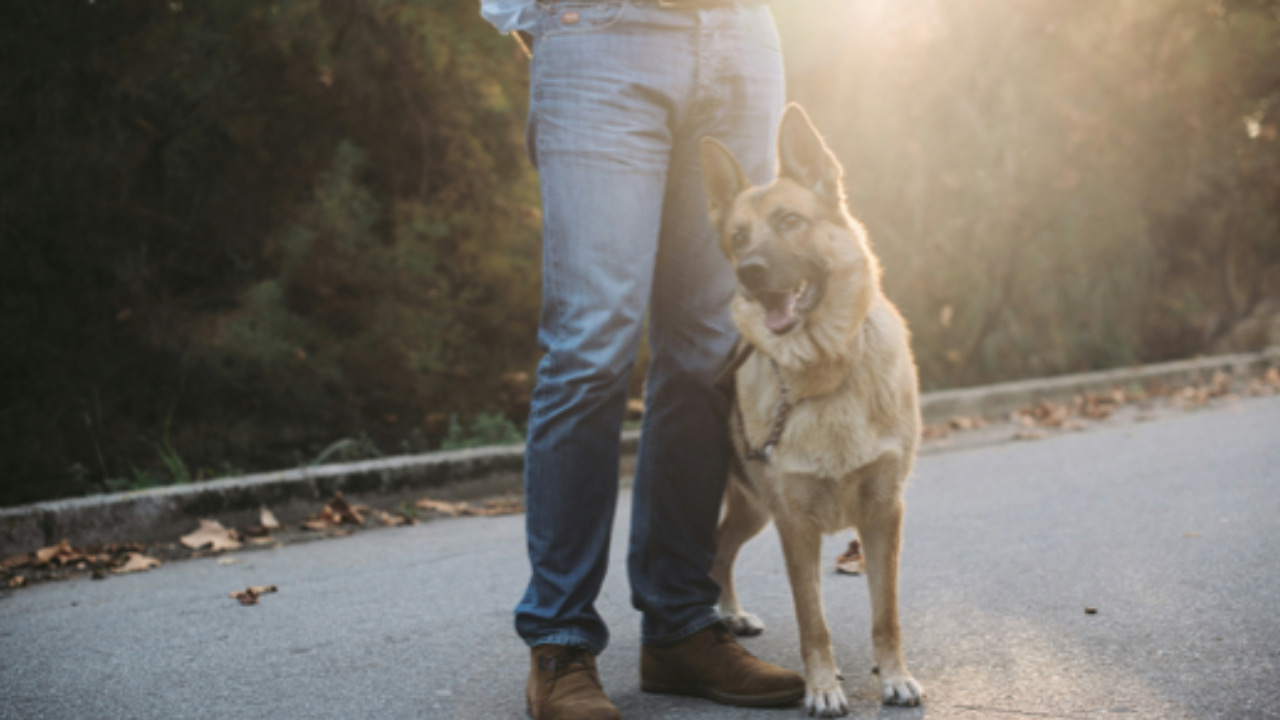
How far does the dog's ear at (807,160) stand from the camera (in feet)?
8.80

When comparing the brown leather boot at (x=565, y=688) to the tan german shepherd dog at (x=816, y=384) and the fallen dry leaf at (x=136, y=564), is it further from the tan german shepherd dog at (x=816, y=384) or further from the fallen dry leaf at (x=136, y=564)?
the fallen dry leaf at (x=136, y=564)

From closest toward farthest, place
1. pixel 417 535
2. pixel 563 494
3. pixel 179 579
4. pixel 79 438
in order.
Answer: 1. pixel 563 494
2. pixel 179 579
3. pixel 417 535
4. pixel 79 438

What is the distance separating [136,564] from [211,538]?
15.9 inches

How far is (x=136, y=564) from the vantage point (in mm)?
4262

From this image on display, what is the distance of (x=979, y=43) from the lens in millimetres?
8281

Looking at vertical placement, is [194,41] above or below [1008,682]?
above

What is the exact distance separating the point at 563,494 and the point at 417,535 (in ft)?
8.30

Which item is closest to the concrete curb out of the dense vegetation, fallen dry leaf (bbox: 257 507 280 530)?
fallen dry leaf (bbox: 257 507 280 530)

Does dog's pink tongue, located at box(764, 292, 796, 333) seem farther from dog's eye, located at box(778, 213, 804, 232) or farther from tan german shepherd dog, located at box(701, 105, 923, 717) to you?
dog's eye, located at box(778, 213, 804, 232)

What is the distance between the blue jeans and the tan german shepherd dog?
17 cm

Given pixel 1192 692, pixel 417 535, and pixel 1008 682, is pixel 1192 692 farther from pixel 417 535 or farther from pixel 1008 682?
pixel 417 535

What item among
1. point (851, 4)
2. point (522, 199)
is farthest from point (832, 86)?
point (522, 199)

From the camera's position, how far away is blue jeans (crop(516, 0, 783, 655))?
2449mm

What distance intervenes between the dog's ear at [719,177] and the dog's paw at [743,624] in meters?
1.17
